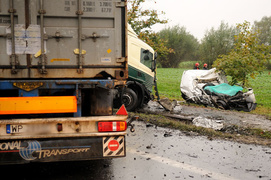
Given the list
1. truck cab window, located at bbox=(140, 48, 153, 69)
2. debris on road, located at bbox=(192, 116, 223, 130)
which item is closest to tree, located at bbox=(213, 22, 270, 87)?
truck cab window, located at bbox=(140, 48, 153, 69)

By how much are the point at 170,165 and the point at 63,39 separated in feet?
8.36

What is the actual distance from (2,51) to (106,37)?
4.76 feet

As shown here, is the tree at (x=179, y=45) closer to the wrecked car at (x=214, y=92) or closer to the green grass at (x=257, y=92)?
the green grass at (x=257, y=92)

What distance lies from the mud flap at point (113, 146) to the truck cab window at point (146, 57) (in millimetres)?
7449

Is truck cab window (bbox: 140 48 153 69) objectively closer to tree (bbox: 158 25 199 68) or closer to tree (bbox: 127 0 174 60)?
tree (bbox: 127 0 174 60)

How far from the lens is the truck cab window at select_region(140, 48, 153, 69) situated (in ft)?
37.3

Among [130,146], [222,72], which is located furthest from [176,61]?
[130,146]

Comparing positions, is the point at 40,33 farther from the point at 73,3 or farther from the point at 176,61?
the point at 176,61

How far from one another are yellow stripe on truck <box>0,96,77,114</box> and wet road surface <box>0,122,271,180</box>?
1.05m

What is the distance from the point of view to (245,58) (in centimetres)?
1329

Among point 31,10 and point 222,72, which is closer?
point 31,10

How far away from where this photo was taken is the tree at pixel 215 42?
4866 centimetres

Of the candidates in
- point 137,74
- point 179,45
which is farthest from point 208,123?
point 179,45

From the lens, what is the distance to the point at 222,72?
14242 millimetres
